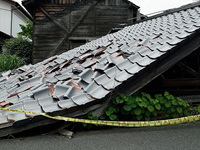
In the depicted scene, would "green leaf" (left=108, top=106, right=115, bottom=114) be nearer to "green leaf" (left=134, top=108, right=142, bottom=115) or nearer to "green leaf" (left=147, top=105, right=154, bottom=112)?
"green leaf" (left=134, top=108, right=142, bottom=115)

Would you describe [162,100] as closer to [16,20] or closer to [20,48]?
[20,48]

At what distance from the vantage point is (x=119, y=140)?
7.74 feet

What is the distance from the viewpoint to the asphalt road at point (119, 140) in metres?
2.16

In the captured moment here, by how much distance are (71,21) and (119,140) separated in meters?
9.64

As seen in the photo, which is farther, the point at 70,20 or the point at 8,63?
the point at 70,20

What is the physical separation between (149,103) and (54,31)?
30.6ft

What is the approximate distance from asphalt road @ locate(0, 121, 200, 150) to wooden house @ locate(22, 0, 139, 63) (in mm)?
8766

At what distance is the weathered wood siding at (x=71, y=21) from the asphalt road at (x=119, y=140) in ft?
29.0

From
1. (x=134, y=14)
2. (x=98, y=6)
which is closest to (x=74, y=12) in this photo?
(x=98, y=6)

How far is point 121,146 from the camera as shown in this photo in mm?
2193

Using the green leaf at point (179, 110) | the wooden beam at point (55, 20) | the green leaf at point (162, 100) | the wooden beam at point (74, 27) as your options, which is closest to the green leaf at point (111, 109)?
the green leaf at point (162, 100)

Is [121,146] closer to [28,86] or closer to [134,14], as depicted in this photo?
[28,86]

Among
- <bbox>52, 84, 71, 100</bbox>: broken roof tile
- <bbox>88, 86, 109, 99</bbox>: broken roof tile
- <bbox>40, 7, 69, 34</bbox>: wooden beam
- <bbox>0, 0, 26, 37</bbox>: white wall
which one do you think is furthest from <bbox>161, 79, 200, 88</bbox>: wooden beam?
<bbox>0, 0, 26, 37</bbox>: white wall

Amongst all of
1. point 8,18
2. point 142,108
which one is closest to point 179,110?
point 142,108
